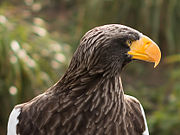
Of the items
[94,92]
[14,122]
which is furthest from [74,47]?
[94,92]

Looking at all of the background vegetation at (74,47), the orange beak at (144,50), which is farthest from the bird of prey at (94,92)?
the background vegetation at (74,47)

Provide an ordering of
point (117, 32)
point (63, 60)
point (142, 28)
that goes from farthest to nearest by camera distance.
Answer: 1. point (142, 28)
2. point (63, 60)
3. point (117, 32)

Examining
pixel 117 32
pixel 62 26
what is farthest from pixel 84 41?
pixel 62 26

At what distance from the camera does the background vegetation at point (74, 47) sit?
15.8 ft

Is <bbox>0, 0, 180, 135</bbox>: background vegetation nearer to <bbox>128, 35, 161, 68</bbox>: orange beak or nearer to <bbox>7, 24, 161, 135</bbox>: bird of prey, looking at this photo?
<bbox>7, 24, 161, 135</bbox>: bird of prey

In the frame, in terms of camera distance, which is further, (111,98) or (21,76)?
(21,76)

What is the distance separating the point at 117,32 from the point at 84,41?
0.66 feet

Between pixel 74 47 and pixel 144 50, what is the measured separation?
170 inches

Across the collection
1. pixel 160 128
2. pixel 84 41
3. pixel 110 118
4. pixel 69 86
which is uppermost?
pixel 84 41

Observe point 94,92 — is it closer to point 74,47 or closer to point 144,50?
point 144,50

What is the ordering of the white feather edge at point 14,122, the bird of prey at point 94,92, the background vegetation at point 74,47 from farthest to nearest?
the background vegetation at point 74,47
the white feather edge at point 14,122
the bird of prey at point 94,92

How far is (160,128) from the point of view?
16.0 feet

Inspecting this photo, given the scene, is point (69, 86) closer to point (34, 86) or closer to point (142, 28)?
point (34, 86)

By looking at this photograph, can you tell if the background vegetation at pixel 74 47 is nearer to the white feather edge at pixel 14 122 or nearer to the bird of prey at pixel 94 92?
the white feather edge at pixel 14 122
